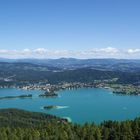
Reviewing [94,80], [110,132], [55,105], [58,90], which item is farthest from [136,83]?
[110,132]

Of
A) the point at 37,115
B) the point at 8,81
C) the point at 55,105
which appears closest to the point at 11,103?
the point at 55,105

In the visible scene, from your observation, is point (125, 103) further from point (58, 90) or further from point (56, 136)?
point (56, 136)

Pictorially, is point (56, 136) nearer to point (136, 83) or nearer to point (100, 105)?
point (100, 105)

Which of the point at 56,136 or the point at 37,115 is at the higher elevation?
the point at 56,136

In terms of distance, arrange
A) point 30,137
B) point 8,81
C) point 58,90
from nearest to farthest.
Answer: point 30,137, point 58,90, point 8,81

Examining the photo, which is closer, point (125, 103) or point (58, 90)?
point (125, 103)

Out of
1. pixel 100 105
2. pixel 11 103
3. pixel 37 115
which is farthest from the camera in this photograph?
pixel 11 103
